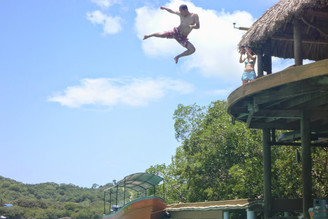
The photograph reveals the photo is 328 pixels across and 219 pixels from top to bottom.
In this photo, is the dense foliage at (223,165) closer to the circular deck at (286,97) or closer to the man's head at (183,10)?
the circular deck at (286,97)

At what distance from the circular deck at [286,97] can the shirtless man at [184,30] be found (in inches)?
54.9

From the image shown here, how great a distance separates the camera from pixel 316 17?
11.5 m

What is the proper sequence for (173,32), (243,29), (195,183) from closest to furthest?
(173,32) → (243,29) → (195,183)

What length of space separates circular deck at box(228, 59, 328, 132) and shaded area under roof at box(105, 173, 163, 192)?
26.7 ft

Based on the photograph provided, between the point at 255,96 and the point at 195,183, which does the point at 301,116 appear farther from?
the point at 195,183

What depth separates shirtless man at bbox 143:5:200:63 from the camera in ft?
30.9

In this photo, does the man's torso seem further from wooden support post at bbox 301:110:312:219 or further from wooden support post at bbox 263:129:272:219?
wooden support post at bbox 263:129:272:219

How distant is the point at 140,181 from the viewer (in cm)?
2070

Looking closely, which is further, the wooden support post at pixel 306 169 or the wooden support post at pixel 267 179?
the wooden support post at pixel 267 179

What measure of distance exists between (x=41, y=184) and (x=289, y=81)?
343ft

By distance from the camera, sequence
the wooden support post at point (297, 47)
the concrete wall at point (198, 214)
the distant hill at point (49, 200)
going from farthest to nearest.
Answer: the distant hill at point (49, 200) < the concrete wall at point (198, 214) < the wooden support post at point (297, 47)

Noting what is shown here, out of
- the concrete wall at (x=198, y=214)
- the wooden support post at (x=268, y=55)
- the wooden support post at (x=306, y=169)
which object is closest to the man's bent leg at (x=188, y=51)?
the wooden support post at (x=306, y=169)

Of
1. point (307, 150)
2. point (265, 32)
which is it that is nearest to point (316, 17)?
point (265, 32)

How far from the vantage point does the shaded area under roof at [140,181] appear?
19459mm
